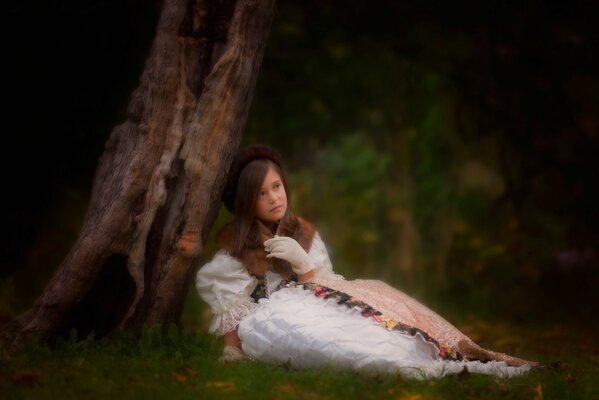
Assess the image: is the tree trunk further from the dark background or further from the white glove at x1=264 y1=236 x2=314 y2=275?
the dark background

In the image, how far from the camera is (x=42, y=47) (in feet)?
24.1

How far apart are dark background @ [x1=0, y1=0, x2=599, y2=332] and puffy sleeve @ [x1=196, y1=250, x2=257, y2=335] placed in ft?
10.7

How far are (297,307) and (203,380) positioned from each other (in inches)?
25.2

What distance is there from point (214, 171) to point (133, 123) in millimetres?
630

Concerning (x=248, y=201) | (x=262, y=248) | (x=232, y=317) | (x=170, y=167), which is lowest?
(x=232, y=317)

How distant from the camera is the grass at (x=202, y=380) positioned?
3748 mm

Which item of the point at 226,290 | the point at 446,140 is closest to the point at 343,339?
the point at 226,290

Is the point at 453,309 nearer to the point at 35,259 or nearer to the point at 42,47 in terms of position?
the point at 35,259

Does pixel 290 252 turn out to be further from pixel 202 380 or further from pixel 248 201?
pixel 202 380

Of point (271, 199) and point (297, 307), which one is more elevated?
point (271, 199)

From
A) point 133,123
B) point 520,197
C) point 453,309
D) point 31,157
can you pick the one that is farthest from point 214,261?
point 520,197

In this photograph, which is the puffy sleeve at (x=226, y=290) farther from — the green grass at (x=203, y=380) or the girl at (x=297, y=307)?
the green grass at (x=203, y=380)

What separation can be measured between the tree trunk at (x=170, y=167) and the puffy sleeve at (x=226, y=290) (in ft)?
0.68

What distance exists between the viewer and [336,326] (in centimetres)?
421
